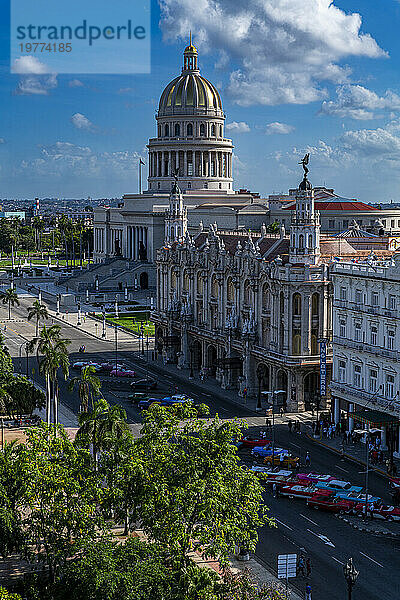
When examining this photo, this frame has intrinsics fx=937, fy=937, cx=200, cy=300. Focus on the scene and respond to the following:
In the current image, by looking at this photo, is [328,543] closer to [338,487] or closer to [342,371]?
[338,487]

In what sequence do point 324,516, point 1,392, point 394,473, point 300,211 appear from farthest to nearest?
1. point 300,211
2. point 1,392
3. point 394,473
4. point 324,516

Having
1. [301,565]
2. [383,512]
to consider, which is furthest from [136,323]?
[301,565]

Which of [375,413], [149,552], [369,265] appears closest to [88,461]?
[149,552]

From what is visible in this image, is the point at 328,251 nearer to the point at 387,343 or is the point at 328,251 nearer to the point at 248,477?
the point at 387,343

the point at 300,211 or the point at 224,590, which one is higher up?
the point at 300,211

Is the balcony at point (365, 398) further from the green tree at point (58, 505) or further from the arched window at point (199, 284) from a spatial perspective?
the green tree at point (58, 505)

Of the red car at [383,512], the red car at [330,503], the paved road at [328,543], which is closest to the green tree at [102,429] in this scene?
the paved road at [328,543]

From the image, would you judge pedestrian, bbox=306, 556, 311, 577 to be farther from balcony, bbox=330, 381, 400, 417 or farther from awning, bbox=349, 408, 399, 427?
balcony, bbox=330, 381, 400, 417

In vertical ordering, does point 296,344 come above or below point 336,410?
above
